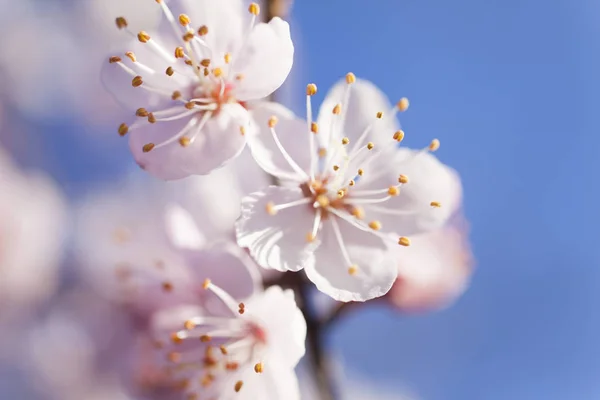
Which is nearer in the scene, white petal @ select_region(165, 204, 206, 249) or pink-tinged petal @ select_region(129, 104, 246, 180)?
pink-tinged petal @ select_region(129, 104, 246, 180)

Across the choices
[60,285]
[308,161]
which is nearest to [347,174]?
[308,161]

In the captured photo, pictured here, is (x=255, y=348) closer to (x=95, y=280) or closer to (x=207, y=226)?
(x=207, y=226)

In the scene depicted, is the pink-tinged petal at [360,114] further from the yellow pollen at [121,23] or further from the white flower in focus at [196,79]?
the yellow pollen at [121,23]

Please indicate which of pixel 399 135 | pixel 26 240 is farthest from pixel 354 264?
pixel 26 240

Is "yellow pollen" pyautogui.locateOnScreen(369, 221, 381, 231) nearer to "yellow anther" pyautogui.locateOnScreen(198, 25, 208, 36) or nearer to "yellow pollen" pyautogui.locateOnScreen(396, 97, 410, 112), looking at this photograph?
"yellow pollen" pyautogui.locateOnScreen(396, 97, 410, 112)

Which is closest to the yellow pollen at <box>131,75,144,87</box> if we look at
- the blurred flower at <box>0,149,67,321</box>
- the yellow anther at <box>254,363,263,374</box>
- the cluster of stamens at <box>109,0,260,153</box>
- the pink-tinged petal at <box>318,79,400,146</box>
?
the cluster of stamens at <box>109,0,260,153</box>

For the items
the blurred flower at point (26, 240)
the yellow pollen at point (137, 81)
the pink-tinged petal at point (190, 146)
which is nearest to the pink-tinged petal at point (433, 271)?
the pink-tinged petal at point (190, 146)
